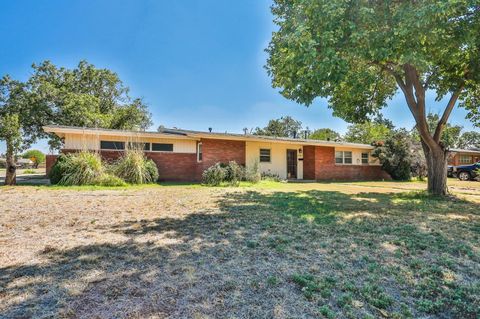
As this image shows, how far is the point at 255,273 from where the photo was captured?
3062 mm

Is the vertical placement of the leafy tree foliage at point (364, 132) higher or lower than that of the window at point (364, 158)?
higher

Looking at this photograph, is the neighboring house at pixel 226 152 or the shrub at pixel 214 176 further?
the neighboring house at pixel 226 152

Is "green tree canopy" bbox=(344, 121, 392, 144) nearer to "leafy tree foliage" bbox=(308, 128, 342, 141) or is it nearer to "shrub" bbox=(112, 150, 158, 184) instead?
"leafy tree foliage" bbox=(308, 128, 342, 141)

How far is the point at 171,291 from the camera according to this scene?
2.62 m

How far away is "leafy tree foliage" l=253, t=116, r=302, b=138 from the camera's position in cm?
4756

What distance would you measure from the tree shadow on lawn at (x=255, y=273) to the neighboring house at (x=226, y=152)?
429 inches

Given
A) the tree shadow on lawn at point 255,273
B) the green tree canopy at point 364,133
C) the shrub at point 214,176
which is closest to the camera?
the tree shadow on lawn at point 255,273

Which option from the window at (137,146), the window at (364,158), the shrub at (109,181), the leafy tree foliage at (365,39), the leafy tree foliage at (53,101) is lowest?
the shrub at (109,181)

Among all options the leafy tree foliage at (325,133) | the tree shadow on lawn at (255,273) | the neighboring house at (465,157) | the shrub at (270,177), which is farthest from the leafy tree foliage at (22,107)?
the neighboring house at (465,157)

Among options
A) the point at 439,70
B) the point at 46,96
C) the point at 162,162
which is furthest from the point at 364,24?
the point at 46,96

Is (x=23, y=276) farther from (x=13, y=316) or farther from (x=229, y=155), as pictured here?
(x=229, y=155)

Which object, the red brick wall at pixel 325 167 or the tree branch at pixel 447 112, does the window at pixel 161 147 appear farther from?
the tree branch at pixel 447 112

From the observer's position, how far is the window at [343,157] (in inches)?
811

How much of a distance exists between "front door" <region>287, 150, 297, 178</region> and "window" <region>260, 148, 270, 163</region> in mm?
1731
